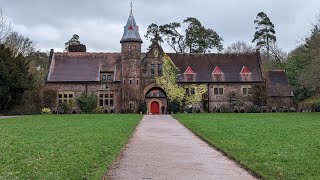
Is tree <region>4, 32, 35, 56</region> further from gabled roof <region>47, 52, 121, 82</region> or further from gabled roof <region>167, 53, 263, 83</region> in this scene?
gabled roof <region>167, 53, 263, 83</region>

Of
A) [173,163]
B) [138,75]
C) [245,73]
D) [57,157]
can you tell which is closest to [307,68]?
[245,73]

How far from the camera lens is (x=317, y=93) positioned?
57.9 metres

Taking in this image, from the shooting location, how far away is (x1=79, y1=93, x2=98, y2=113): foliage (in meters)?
53.8

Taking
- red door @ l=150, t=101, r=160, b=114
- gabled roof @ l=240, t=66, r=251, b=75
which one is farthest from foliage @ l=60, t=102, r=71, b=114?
gabled roof @ l=240, t=66, r=251, b=75

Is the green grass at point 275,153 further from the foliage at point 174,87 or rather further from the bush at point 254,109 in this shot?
the bush at point 254,109

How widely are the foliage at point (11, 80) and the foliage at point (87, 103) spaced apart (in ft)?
21.2

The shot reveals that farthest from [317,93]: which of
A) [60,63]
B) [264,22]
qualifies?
[60,63]

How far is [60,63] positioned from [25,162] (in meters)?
46.0

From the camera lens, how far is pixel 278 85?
59250 millimetres

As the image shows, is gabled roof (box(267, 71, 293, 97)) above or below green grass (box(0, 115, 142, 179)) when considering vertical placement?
above

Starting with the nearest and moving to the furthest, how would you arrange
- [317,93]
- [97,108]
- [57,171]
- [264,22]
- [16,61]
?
[57,171]
[16,61]
[97,108]
[317,93]
[264,22]

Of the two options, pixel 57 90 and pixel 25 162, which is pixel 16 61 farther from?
pixel 25 162

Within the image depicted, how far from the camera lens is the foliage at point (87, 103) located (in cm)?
5384

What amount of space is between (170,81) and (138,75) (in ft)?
13.2
